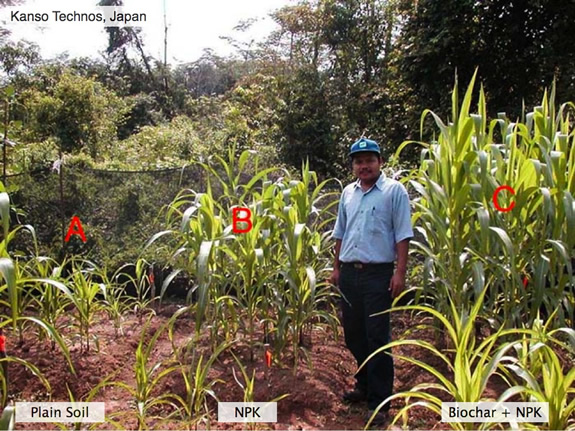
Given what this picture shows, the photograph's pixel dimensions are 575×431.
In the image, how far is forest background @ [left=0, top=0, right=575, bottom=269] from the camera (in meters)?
4.34

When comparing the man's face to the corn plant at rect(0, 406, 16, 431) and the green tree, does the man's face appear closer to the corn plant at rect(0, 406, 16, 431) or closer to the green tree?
the corn plant at rect(0, 406, 16, 431)

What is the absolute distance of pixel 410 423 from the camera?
191 cm

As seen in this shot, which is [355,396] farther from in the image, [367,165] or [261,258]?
[367,165]

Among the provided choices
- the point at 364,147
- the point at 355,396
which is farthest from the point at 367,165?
the point at 355,396

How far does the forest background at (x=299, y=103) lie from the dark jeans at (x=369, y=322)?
953 mm

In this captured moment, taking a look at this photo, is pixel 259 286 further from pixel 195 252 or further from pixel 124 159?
pixel 124 159

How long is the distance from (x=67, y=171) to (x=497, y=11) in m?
5.57

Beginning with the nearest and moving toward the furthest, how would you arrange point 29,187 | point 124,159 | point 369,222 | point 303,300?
point 369,222
point 303,300
point 29,187
point 124,159

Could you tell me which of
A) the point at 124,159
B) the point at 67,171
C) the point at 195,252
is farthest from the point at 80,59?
the point at 195,252

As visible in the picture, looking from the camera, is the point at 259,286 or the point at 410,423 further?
the point at 259,286

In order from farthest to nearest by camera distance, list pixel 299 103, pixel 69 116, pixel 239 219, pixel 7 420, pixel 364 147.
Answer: pixel 69 116 < pixel 299 103 < pixel 239 219 < pixel 364 147 < pixel 7 420

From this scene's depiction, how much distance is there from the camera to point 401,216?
2033 mm

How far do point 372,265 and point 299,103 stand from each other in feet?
20.9

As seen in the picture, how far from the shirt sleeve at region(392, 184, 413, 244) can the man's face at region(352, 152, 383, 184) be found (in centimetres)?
13
